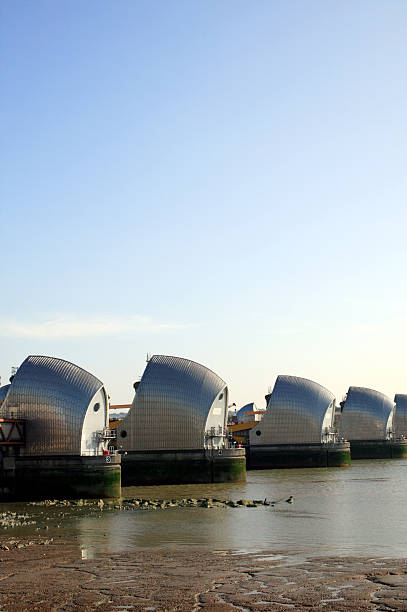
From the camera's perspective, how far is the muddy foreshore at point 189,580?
18.2 metres

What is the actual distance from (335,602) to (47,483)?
3473 cm

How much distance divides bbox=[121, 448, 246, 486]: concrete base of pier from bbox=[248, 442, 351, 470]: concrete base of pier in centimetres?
1992

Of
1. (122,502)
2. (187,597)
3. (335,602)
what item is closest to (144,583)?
(187,597)

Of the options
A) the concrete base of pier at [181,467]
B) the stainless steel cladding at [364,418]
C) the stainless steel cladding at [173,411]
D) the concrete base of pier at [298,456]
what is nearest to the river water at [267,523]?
the concrete base of pier at [181,467]

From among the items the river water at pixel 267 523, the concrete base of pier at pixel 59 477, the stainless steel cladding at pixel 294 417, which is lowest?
the river water at pixel 267 523

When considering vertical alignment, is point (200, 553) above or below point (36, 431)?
below

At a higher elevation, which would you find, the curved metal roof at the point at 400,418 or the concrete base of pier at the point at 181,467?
the curved metal roof at the point at 400,418

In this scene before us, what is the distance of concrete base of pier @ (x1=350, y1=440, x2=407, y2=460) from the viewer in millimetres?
100500

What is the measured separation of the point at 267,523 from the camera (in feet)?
120

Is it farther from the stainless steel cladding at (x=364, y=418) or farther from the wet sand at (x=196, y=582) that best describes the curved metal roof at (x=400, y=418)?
the wet sand at (x=196, y=582)

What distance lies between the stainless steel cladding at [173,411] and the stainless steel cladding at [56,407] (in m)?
8.89

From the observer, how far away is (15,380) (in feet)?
176

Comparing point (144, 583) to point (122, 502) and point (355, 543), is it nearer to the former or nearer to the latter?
point (355, 543)

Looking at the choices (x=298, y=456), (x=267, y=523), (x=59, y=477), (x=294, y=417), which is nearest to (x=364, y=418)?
(x=294, y=417)
